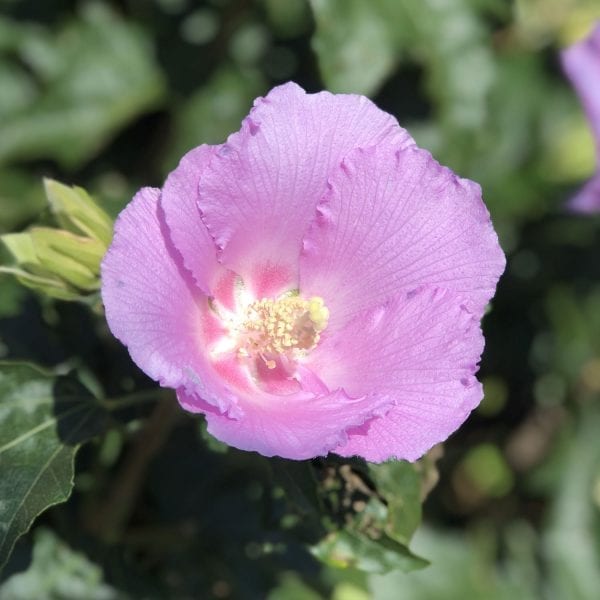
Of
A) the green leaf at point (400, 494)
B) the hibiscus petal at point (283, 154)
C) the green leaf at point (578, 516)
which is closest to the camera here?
the hibiscus petal at point (283, 154)

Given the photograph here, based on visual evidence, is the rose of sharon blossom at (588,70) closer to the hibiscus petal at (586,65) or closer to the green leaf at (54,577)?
the hibiscus petal at (586,65)

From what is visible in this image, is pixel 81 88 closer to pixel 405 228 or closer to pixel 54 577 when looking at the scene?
A: pixel 54 577

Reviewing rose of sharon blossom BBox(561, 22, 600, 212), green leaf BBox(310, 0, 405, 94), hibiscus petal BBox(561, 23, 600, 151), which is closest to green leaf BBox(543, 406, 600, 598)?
rose of sharon blossom BBox(561, 22, 600, 212)

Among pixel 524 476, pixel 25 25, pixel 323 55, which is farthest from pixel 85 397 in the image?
pixel 524 476

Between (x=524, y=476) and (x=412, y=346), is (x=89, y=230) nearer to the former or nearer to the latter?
(x=412, y=346)

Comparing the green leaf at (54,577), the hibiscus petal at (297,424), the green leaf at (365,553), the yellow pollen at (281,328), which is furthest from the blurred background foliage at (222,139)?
the hibiscus petal at (297,424)

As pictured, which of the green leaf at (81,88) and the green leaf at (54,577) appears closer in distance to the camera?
the green leaf at (54,577)

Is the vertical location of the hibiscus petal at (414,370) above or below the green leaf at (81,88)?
above
